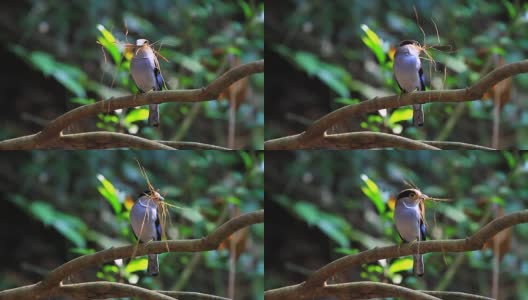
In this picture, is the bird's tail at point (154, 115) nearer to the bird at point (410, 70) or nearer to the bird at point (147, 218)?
the bird at point (147, 218)

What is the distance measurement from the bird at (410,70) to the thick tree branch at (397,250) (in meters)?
0.51

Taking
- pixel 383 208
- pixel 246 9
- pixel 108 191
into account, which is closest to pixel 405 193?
pixel 383 208

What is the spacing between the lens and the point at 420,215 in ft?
11.3

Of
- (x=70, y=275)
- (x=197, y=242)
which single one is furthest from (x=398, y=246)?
(x=70, y=275)

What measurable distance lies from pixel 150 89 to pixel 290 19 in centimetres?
65

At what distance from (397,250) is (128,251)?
1.09m

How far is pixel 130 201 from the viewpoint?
358 cm

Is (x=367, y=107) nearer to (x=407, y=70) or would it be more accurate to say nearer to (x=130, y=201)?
(x=407, y=70)

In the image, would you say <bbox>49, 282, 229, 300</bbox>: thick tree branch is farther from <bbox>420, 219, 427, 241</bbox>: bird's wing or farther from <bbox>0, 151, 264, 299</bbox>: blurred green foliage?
<bbox>420, 219, 427, 241</bbox>: bird's wing

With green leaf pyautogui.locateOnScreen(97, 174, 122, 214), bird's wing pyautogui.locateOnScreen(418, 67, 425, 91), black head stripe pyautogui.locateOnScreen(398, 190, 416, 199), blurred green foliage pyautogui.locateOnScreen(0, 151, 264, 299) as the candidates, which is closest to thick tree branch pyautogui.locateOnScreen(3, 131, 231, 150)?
blurred green foliage pyautogui.locateOnScreen(0, 151, 264, 299)

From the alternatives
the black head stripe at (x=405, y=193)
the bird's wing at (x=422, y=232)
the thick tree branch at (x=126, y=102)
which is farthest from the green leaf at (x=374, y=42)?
the bird's wing at (x=422, y=232)

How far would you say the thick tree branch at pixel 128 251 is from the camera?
11.3 feet

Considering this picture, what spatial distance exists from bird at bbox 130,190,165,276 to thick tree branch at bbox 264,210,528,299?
53 cm

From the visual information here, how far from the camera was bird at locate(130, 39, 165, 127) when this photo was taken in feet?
11.4
